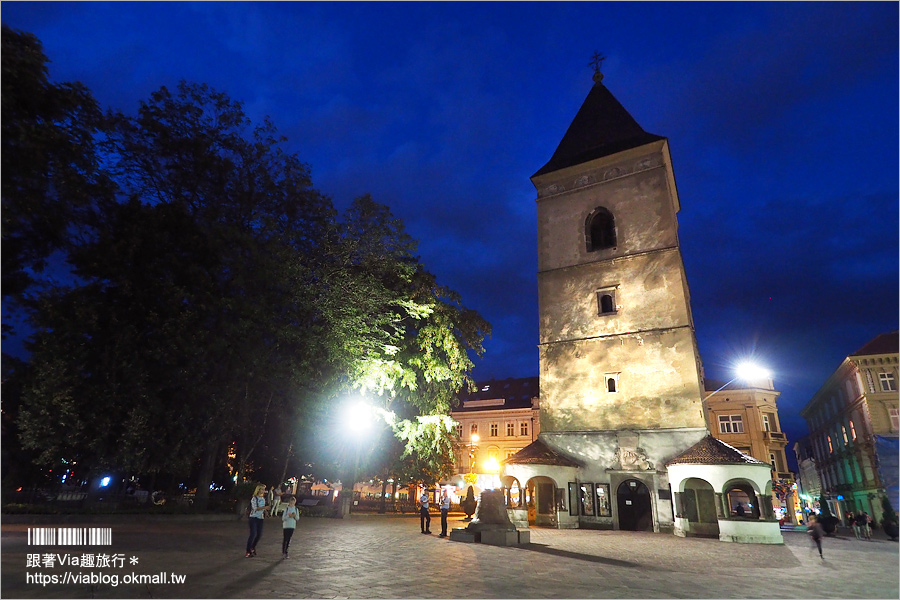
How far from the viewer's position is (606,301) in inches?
981

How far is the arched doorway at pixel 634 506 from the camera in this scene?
70.6 feet

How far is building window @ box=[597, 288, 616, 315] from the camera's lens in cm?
2453

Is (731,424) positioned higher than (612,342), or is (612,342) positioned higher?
(612,342)

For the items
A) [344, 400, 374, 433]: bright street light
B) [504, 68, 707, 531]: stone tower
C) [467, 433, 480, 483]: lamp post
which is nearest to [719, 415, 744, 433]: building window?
[467, 433, 480, 483]: lamp post

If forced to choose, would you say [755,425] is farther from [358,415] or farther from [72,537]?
[72,537]

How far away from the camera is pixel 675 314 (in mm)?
22719

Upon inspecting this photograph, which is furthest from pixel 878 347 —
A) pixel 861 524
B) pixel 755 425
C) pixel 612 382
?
pixel 755 425

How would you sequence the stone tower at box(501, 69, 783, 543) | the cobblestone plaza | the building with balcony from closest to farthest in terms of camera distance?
the cobblestone plaza
the stone tower at box(501, 69, 783, 543)
the building with balcony

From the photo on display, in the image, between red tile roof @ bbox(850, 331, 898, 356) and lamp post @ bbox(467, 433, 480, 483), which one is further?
lamp post @ bbox(467, 433, 480, 483)

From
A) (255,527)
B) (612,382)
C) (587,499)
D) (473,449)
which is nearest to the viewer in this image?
(255,527)

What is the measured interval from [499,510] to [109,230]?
16114 millimetres

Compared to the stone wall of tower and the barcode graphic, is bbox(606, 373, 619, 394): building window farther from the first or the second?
the barcode graphic

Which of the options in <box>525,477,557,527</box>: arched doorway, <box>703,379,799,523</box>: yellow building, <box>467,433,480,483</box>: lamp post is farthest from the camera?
<box>703,379,799,523</box>: yellow building

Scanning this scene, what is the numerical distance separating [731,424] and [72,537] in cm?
5405
